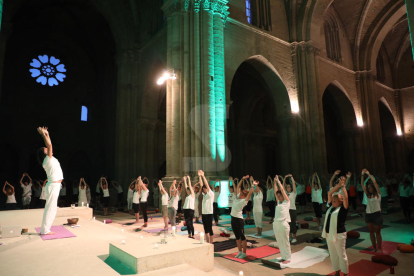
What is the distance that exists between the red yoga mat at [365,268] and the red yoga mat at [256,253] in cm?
176

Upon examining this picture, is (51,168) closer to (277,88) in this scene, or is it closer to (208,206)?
(208,206)

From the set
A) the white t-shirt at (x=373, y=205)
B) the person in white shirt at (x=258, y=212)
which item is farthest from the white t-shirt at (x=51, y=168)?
the white t-shirt at (x=373, y=205)

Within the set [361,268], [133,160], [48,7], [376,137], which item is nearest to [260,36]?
[133,160]

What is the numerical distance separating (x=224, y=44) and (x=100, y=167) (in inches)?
663

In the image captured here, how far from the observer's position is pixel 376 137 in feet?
80.3

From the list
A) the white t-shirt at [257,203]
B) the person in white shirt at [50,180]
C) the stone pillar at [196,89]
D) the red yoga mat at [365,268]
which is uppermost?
the stone pillar at [196,89]

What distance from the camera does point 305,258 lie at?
6.58 meters

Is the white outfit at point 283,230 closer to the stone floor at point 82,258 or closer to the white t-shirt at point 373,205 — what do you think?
the stone floor at point 82,258

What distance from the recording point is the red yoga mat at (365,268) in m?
5.57

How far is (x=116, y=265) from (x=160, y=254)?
71 centimetres

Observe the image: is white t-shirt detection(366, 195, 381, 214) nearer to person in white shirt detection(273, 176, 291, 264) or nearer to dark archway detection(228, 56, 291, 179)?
person in white shirt detection(273, 176, 291, 264)

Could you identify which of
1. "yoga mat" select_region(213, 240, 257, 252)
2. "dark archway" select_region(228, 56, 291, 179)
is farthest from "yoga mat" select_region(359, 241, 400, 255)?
"dark archway" select_region(228, 56, 291, 179)

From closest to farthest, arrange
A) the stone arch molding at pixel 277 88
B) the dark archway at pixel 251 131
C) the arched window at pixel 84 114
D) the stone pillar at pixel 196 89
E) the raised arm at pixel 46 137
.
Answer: the raised arm at pixel 46 137 → the stone pillar at pixel 196 89 → the stone arch molding at pixel 277 88 → the dark archway at pixel 251 131 → the arched window at pixel 84 114

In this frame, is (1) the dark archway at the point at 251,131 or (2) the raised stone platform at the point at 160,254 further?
(1) the dark archway at the point at 251,131
